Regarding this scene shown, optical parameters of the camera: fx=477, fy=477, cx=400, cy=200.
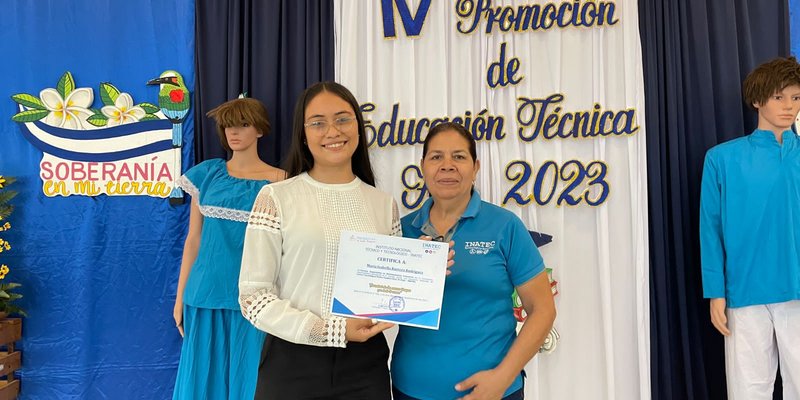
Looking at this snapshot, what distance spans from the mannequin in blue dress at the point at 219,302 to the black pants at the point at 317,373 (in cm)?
99

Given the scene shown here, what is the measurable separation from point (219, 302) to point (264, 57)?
135cm

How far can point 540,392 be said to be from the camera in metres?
2.55

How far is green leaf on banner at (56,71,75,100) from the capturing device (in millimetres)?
2723

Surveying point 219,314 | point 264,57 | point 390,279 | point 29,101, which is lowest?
point 219,314

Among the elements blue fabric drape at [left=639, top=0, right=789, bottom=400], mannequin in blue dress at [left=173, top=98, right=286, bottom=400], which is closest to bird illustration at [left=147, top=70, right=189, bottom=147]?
mannequin in blue dress at [left=173, top=98, right=286, bottom=400]

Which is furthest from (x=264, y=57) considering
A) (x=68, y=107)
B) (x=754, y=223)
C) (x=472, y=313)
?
(x=754, y=223)

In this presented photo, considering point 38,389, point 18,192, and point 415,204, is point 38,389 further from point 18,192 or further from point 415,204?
point 415,204

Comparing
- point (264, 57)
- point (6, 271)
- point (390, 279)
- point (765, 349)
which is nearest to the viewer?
point (390, 279)

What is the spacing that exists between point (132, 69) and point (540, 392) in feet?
9.53

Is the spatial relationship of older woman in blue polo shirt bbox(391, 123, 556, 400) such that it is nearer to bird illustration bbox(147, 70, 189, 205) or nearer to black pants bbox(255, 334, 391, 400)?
black pants bbox(255, 334, 391, 400)

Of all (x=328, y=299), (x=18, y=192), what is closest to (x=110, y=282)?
(x=18, y=192)

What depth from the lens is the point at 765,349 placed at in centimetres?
216

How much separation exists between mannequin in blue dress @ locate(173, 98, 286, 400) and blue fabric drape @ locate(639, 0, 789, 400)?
6.50ft

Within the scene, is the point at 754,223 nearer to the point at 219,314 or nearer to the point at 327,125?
the point at 327,125
